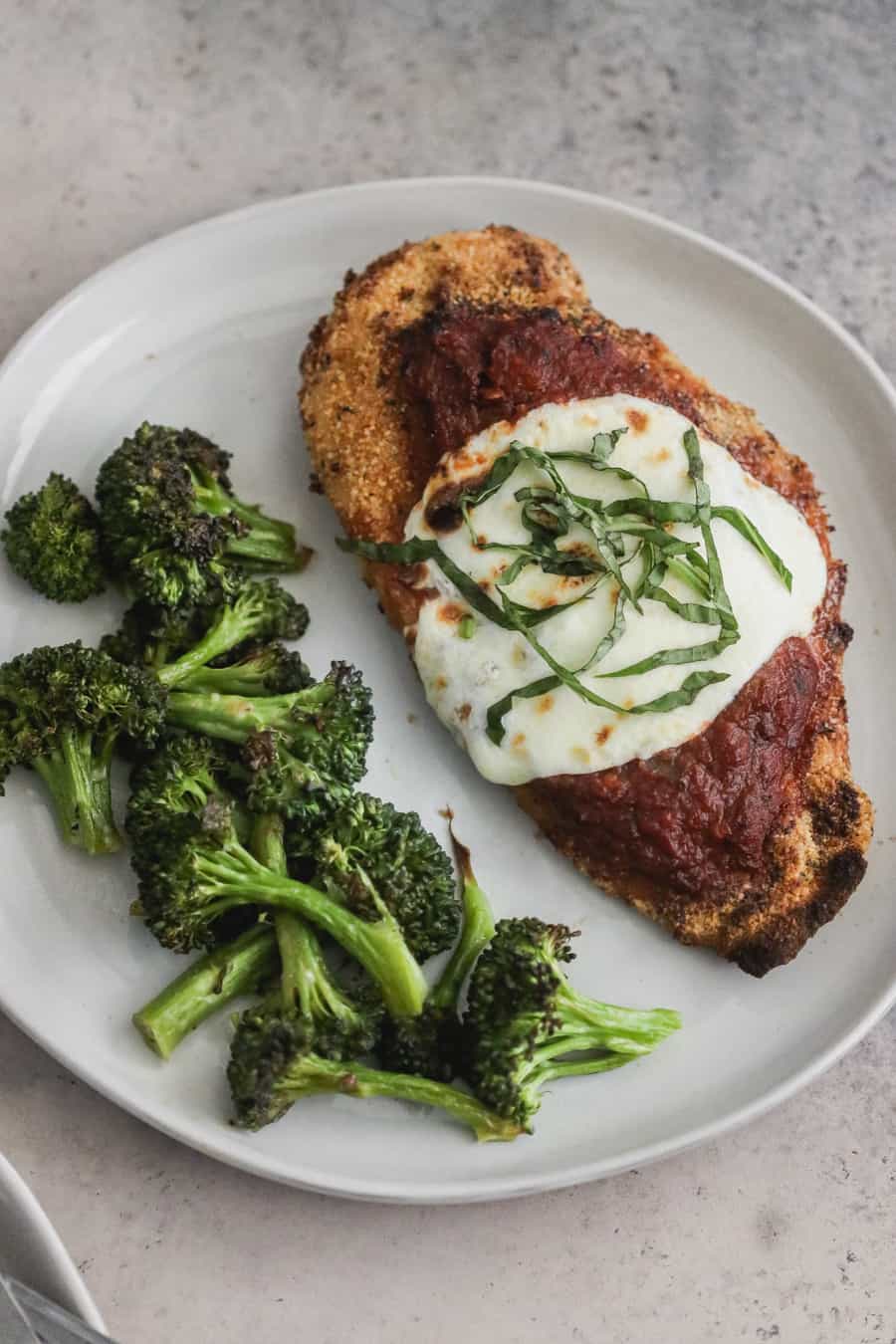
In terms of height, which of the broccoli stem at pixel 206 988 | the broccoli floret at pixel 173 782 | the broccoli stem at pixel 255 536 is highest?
the broccoli stem at pixel 255 536

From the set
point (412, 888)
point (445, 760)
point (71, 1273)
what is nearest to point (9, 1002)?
point (71, 1273)

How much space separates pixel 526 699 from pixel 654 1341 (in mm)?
1751

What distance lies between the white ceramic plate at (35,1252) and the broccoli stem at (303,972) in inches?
29.3

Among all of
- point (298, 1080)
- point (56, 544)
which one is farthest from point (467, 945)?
point (56, 544)

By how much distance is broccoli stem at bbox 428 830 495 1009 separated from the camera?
12.1 ft

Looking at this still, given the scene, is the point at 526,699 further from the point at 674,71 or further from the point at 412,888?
the point at 674,71

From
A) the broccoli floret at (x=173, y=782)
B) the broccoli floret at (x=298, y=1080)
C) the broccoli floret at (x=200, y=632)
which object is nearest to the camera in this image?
the broccoli floret at (x=298, y=1080)

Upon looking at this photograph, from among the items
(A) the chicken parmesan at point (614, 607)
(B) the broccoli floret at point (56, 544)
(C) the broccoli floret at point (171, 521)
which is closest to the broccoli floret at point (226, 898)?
(A) the chicken parmesan at point (614, 607)

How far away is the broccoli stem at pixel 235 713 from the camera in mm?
3783

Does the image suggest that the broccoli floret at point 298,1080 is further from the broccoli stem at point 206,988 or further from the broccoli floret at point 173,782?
the broccoli floret at point 173,782

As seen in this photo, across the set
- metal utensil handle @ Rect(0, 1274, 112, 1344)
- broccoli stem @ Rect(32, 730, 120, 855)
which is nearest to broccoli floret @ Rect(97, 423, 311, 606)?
broccoli stem @ Rect(32, 730, 120, 855)

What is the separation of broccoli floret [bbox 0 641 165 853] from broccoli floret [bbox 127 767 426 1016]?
237 mm

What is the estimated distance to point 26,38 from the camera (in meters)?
4.83

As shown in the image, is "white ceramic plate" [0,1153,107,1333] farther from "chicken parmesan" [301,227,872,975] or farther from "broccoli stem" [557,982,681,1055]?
"chicken parmesan" [301,227,872,975]
